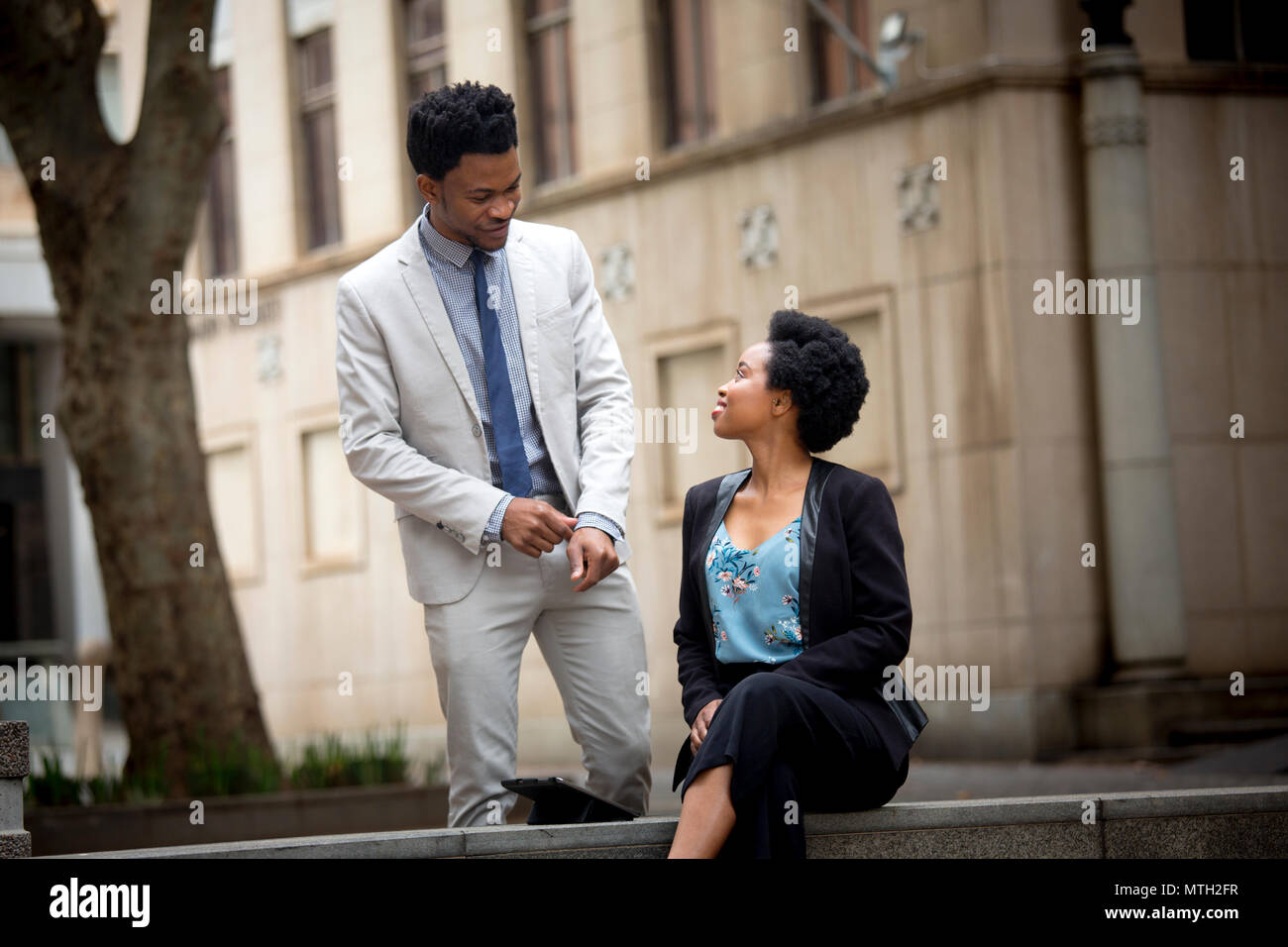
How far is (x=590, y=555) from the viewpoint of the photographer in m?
5.07

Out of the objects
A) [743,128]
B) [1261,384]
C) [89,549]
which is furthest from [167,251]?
[89,549]

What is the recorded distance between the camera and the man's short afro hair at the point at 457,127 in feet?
16.8

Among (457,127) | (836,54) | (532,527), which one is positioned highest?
(836,54)

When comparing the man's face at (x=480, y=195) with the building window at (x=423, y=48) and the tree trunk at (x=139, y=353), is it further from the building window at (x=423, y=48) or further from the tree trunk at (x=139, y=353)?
the building window at (x=423, y=48)

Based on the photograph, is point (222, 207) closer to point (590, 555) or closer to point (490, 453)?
point (490, 453)

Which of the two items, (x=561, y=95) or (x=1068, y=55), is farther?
(x=561, y=95)

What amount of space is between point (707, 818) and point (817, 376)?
1333 mm

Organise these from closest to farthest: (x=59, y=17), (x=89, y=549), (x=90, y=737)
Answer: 1. (x=59, y=17)
2. (x=90, y=737)
3. (x=89, y=549)

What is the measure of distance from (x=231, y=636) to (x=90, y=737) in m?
4.45

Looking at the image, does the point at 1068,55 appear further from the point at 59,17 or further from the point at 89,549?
the point at 89,549

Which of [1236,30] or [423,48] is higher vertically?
[423,48]

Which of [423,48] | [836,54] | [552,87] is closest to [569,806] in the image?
[836,54]

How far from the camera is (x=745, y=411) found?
17.3 ft

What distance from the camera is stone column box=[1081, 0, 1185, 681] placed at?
14062 mm
